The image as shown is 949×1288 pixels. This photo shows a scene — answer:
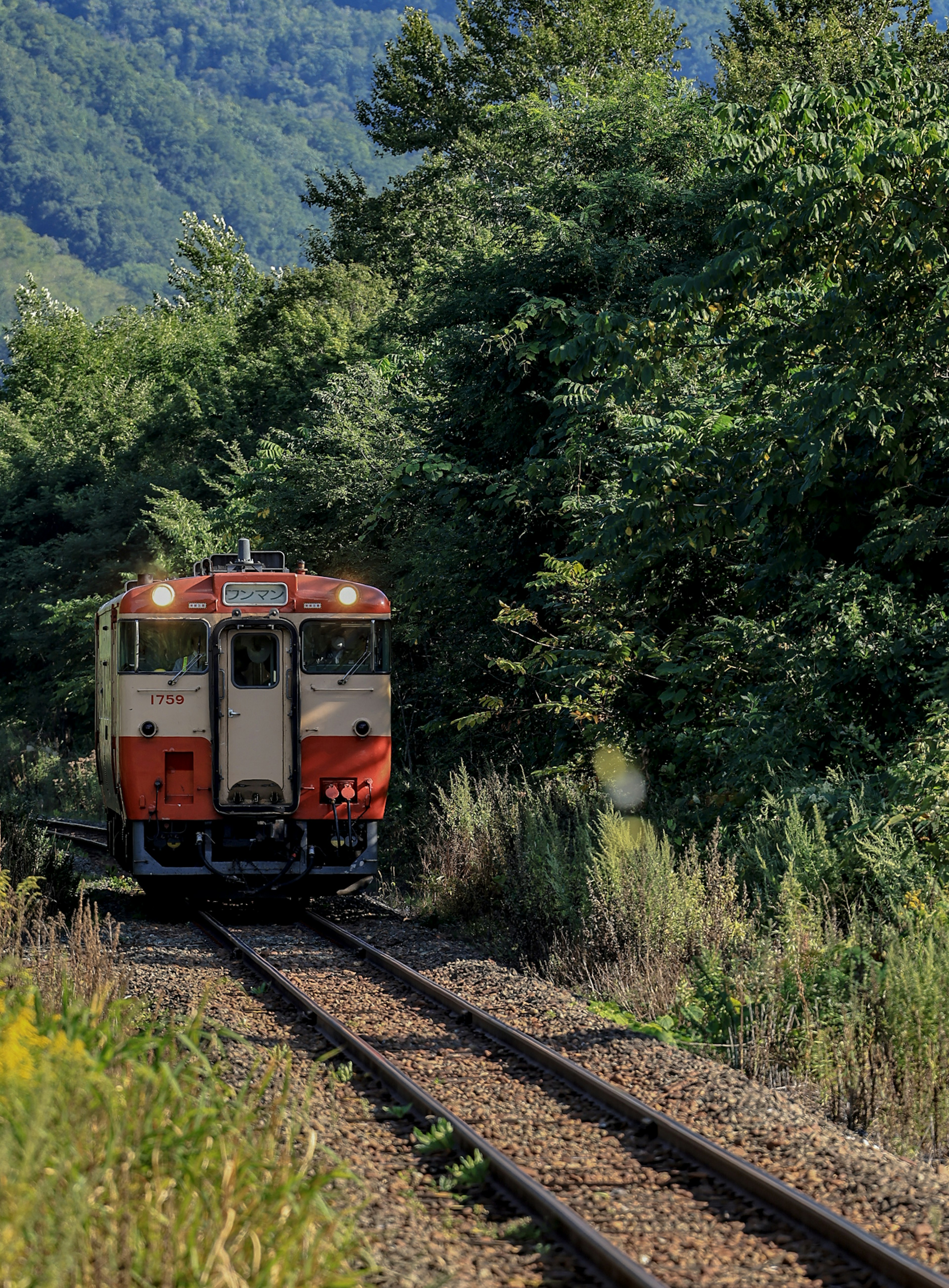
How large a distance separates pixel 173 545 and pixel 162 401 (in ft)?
46.4

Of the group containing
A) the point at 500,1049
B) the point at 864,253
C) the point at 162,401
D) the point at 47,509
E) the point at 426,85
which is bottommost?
the point at 500,1049

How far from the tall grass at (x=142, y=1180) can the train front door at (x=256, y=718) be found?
7.54m

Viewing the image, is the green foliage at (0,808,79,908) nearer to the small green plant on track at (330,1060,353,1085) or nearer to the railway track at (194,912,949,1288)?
the railway track at (194,912,949,1288)

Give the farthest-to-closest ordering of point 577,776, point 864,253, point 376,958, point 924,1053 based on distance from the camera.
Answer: point 577,776, point 376,958, point 864,253, point 924,1053

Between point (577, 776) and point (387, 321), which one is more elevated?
point (387, 321)

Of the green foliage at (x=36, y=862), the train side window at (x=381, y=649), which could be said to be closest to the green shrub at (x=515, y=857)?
the train side window at (x=381, y=649)

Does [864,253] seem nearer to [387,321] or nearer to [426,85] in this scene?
[387,321]

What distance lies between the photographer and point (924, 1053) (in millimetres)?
6672

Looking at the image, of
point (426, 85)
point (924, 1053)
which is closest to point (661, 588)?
point (924, 1053)

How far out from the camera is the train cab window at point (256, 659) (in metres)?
13.1

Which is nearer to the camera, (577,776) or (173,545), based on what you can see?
(577,776)

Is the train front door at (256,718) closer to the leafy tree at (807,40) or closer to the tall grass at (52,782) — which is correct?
the tall grass at (52,782)

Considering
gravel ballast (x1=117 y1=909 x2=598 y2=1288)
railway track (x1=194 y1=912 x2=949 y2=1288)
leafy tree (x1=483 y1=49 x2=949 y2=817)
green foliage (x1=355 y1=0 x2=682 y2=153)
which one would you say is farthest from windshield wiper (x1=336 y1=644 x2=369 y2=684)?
green foliage (x1=355 y1=0 x2=682 y2=153)

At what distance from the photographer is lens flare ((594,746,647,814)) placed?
1323 centimetres
